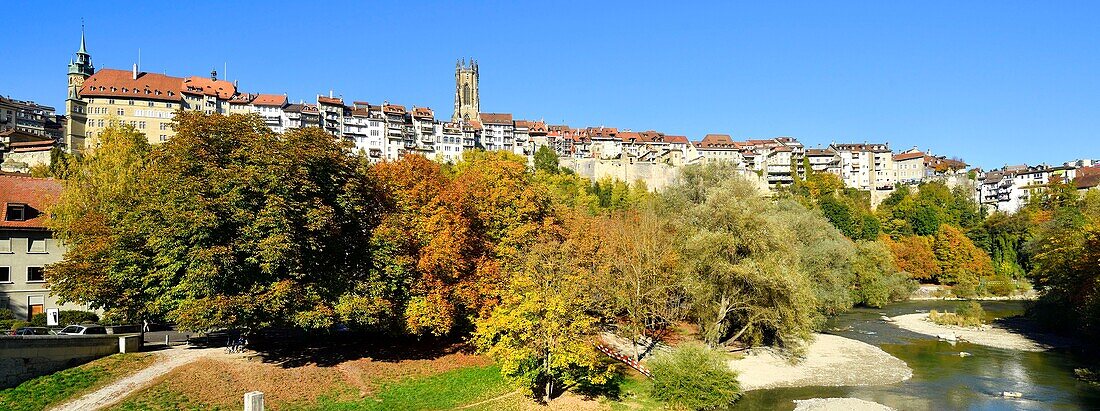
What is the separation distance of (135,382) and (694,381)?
22755 millimetres

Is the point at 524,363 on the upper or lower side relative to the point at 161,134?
lower

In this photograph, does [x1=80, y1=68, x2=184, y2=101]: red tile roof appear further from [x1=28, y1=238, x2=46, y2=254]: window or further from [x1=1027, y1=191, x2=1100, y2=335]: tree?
[x1=1027, y1=191, x2=1100, y2=335]: tree

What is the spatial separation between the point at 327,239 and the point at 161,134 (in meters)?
93.8

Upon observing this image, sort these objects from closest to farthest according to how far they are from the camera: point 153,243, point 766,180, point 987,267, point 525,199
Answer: point 153,243
point 525,199
point 987,267
point 766,180

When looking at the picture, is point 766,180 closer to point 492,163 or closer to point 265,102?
point 265,102

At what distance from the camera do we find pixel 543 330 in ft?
87.5

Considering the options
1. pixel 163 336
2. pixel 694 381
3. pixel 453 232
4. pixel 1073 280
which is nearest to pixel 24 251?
pixel 163 336

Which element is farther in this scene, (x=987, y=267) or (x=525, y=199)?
(x=987, y=267)

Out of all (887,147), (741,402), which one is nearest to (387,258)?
(741,402)

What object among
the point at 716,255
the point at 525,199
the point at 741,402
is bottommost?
the point at 741,402

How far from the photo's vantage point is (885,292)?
7050 cm

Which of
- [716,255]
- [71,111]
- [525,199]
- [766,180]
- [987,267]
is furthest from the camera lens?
[766,180]

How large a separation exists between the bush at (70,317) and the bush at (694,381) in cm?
3031

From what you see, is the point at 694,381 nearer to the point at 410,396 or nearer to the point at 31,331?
the point at 410,396
